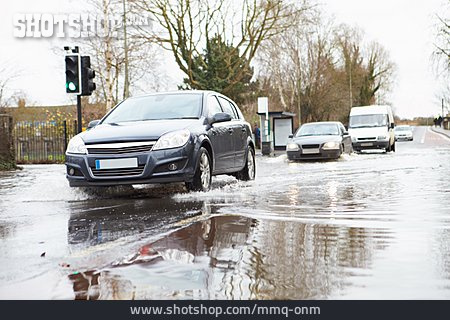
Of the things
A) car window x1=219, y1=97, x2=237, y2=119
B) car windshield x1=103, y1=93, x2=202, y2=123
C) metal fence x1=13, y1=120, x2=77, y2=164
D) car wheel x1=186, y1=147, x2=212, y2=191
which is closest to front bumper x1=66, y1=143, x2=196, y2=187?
car wheel x1=186, y1=147, x2=212, y2=191

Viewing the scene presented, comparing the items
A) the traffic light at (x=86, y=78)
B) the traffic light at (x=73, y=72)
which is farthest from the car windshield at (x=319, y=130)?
the traffic light at (x=73, y=72)

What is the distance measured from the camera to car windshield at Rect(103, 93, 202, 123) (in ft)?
33.4

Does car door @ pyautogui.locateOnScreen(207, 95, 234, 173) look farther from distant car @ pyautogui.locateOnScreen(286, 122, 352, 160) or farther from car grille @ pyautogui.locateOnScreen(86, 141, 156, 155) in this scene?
distant car @ pyautogui.locateOnScreen(286, 122, 352, 160)

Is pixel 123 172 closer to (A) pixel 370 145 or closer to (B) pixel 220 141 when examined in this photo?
(B) pixel 220 141

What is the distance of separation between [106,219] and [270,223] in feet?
6.08

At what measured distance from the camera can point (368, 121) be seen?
30172 millimetres

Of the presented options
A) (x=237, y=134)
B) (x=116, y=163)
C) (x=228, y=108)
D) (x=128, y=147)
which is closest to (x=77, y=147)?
(x=116, y=163)

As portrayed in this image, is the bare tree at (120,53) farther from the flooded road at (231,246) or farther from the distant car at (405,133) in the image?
the flooded road at (231,246)

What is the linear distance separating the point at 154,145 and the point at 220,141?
1757 mm

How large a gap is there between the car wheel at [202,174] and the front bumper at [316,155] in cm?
1150
